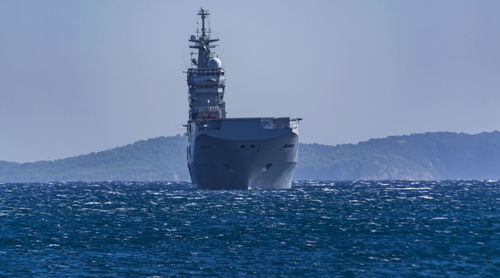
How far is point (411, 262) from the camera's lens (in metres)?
43.3

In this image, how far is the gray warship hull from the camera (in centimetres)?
10381

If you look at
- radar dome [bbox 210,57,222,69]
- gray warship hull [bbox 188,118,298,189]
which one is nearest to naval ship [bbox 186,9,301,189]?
gray warship hull [bbox 188,118,298,189]

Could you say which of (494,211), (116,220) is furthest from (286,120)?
(116,220)

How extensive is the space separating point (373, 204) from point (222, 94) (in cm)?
5029

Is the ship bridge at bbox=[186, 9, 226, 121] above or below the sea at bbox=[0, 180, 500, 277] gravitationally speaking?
above

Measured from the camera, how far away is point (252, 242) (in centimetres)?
5175

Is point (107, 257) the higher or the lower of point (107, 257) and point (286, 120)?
the lower

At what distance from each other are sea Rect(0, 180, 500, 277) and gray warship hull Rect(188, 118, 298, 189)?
22.9 meters

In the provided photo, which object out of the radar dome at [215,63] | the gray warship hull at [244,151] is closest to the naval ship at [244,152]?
the gray warship hull at [244,151]

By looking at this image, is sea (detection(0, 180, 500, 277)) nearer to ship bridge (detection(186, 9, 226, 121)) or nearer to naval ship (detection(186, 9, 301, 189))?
naval ship (detection(186, 9, 301, 189))

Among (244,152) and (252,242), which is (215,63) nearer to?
(244,152)

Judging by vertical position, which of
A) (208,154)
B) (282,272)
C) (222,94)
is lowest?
(282,272)

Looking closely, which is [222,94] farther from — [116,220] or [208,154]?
[116,220]

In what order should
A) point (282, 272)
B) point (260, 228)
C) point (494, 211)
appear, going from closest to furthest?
point (282, 272), point (260, 228), point (494, 211)
